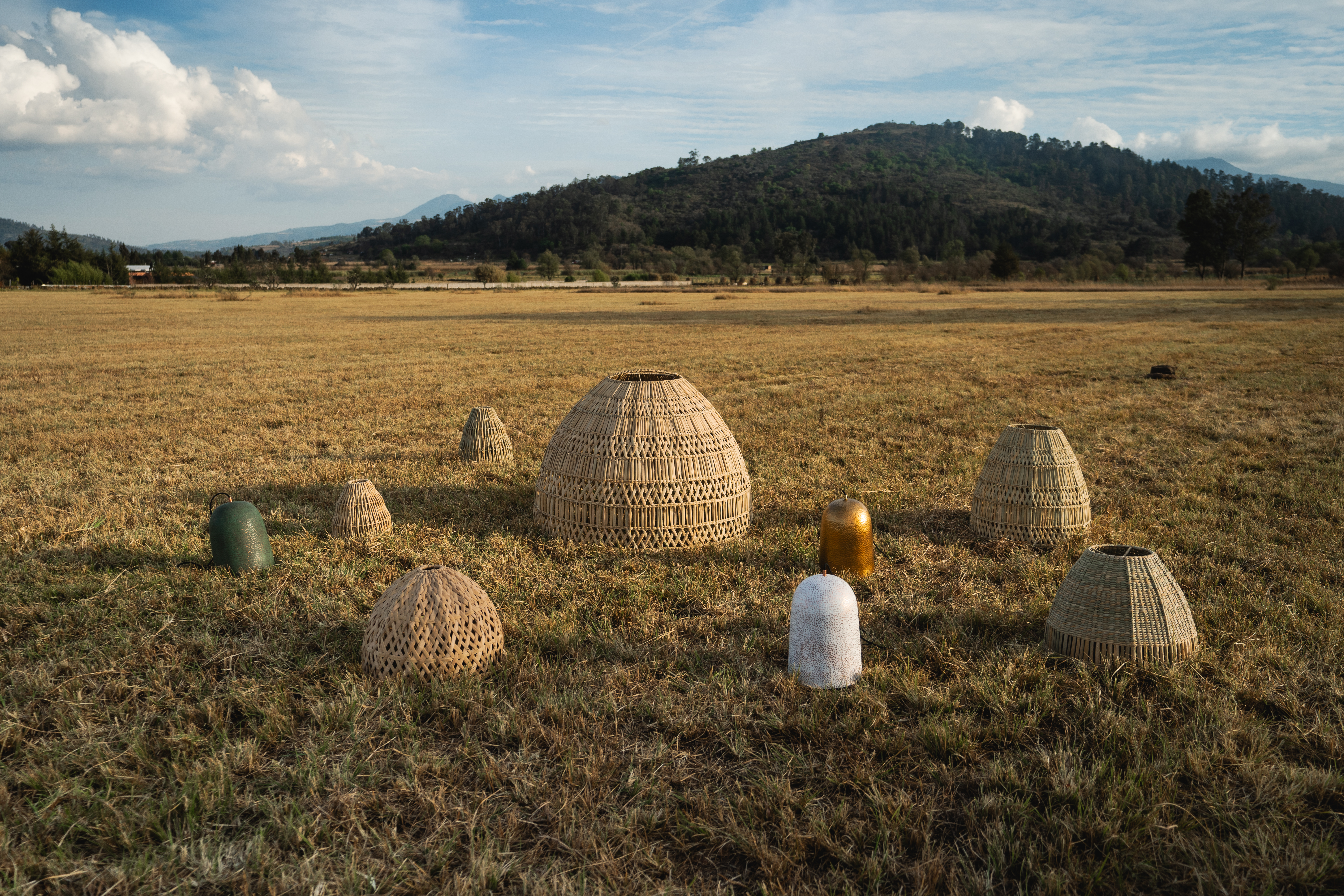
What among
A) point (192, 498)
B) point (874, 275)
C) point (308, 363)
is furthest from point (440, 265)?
point (192, 498)

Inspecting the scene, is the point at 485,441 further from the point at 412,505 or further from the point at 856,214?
the point at 856,214

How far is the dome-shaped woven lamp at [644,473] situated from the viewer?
5.25m

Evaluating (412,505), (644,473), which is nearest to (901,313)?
(412,505)

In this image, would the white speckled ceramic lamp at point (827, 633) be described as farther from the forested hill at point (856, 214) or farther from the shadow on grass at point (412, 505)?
the forested hill at point (856, 214)

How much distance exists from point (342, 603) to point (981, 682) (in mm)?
3433

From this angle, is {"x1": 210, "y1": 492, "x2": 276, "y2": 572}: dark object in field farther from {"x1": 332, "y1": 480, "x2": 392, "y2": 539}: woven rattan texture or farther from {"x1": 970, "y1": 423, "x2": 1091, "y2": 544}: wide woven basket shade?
{"x1": 970, "y1": 423, "x2": 1091, "y2": 544}: wide woven basket shade

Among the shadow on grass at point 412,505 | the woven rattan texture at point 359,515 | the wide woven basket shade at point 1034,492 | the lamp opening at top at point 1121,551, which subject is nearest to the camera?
the lamp opening at top at point 1121,551

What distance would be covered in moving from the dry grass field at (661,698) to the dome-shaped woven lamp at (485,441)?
41 cm

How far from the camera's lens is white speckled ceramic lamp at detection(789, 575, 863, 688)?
3539mm

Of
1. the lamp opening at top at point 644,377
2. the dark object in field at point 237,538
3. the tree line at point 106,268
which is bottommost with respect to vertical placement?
the dark object in field at point 237,538

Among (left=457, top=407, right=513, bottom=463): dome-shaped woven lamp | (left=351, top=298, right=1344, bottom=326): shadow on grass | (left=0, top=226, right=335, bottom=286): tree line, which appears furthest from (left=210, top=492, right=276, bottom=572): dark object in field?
(left=0, top=226, right=335, bottom=286): tree line

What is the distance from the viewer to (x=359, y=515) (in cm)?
563

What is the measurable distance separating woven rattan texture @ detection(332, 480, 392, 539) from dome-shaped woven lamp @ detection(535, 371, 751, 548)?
4.07 ft

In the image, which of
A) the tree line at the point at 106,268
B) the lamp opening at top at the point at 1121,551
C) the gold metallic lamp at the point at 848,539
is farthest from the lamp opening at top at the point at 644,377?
the tree line at the point at 106,268
